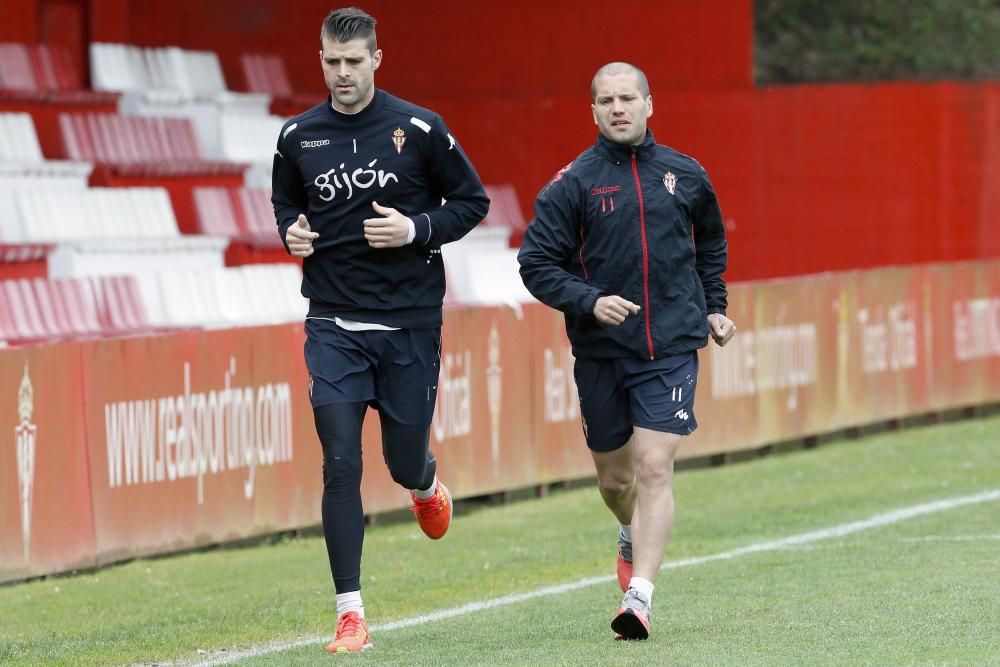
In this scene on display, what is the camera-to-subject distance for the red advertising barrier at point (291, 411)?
9.98 metres

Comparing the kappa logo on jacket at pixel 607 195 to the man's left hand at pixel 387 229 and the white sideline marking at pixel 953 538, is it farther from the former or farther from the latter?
the white sideline marking at pixel 953 538

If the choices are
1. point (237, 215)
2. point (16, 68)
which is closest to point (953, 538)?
point (237, 215)

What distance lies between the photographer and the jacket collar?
717cm

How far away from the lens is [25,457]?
384 inches

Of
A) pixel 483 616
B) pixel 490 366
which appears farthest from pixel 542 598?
pixel 490 366

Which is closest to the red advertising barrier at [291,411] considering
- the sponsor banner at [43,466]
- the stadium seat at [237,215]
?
the sponsor banner at [43,466]

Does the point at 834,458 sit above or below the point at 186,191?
below

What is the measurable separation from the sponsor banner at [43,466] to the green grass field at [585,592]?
154mm

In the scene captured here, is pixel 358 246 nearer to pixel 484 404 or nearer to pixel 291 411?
pixel 291 411

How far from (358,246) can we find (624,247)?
943 mm

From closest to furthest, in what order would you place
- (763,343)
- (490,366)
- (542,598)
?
(542,598)
(490,366)
(763,343)

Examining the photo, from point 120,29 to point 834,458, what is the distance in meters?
9.49

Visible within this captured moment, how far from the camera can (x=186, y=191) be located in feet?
58.8

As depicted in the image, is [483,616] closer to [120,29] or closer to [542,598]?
[542,598]
